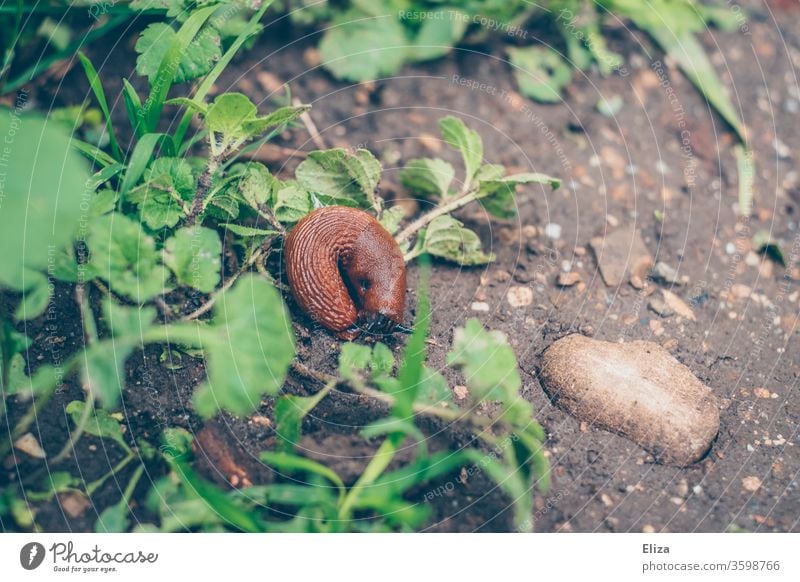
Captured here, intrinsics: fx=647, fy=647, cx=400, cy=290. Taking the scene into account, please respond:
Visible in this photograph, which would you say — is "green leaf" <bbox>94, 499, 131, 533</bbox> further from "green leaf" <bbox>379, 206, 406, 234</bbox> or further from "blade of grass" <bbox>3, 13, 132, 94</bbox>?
"blade of grass" <bbox>3, 13, 132, 94</bbox>

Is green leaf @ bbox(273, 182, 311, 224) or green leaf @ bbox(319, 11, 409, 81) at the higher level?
green leaf @ bbox(319, 11, 409, 81)

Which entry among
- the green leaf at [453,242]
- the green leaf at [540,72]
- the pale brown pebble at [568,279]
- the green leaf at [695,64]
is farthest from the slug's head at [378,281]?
the green leaf at [695,64]

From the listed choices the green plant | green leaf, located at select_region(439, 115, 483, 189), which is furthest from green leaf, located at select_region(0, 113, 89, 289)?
green leaf, located at select_region(439, 115, 483, 189)

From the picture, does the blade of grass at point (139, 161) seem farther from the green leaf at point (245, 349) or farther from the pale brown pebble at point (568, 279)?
the pale brown pebble at point (568, 279)

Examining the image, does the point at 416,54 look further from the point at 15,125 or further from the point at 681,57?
the point at 15,125

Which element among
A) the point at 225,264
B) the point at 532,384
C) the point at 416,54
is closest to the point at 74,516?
the point at 225,264

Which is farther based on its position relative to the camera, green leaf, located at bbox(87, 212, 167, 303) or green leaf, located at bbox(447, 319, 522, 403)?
green leaf, located at bbox(447, 319, 522, 403)

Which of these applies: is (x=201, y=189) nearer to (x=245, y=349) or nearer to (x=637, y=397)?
(x=245, y=349)
